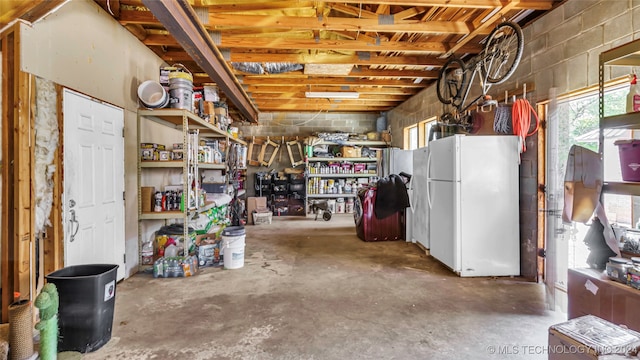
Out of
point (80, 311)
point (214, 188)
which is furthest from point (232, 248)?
point (214, 188)

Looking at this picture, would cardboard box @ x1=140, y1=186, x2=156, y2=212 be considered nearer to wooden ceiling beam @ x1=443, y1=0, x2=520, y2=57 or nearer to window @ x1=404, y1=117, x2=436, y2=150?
wooden ceiling beam @ x1=443, y1=0, x2=520, y2=57

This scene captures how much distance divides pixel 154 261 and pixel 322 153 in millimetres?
5271

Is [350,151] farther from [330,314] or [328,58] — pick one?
[330,314]

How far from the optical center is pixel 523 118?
11.3ft

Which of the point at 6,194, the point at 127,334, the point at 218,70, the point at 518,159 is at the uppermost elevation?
the point at 218,70

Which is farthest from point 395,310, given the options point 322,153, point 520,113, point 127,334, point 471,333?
point 322,153

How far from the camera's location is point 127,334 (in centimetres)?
235

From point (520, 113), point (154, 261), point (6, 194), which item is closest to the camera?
point (6, 194)

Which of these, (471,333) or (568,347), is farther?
(471,333)

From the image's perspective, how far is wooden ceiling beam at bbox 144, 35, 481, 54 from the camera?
3869 millimetres

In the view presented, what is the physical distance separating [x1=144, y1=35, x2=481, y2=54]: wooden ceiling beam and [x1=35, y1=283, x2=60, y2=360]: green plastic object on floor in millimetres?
3120

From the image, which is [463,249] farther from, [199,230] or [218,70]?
[218,70]

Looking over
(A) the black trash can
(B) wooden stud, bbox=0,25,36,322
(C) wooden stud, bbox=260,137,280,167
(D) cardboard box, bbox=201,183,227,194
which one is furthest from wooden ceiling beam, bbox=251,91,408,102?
(A) the black trash can

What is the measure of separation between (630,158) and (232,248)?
3775mm
